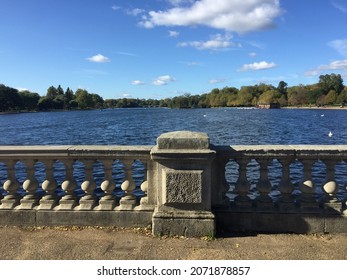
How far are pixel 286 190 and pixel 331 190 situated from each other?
0.61m

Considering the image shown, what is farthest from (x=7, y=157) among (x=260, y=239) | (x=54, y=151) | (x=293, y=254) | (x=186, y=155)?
(x=293, y=254)

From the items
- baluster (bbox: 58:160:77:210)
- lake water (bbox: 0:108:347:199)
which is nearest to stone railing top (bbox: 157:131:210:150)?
baluster (bbox: 58:160:77:210)

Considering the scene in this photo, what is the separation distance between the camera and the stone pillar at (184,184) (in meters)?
4.49

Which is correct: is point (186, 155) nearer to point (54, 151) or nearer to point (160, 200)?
point (160, 200)

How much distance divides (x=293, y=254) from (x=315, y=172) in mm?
12190

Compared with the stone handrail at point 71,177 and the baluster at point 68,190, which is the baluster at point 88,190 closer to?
the stone handrail at point 71,177

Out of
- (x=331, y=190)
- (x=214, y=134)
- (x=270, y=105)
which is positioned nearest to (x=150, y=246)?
(x=331, y=190)

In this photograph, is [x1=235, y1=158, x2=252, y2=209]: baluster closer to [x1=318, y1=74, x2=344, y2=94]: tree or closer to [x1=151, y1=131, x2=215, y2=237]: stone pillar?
[x1=151, y1=131, x2=215, y2=237]: stone pillar

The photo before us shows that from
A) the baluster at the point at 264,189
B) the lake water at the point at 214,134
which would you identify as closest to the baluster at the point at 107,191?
the baluster at the point at 264,189

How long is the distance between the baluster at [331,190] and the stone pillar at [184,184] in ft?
5.47

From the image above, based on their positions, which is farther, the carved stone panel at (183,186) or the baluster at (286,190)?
the baluster at (286,190)

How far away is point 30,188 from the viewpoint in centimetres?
511

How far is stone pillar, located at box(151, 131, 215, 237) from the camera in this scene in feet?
14.7

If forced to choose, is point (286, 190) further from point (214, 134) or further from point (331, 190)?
point (214, 134)
